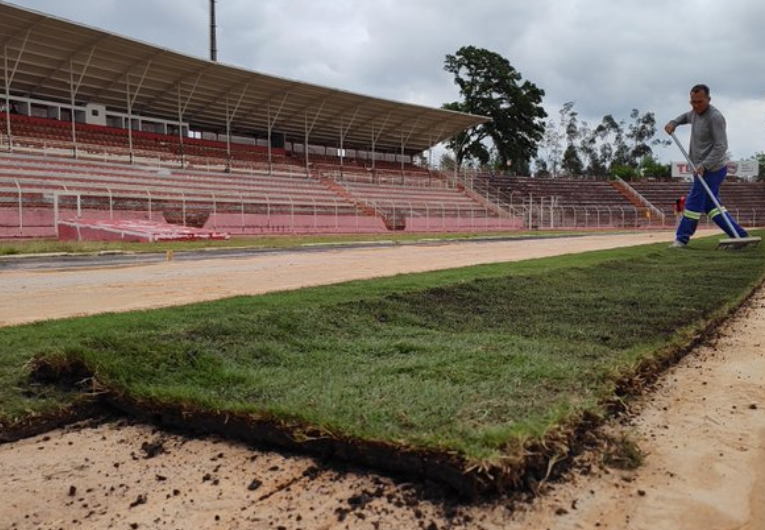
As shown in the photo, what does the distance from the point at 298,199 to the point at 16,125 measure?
15.5 metres

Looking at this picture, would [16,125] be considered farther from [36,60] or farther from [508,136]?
[508,136]

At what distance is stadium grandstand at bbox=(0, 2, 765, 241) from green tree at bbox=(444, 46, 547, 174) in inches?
525

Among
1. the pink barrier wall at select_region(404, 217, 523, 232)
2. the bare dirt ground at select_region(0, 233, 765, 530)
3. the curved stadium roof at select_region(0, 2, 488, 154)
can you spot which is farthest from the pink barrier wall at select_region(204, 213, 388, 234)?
the bare dirt ground at select_region(0, 233, 765, 530)

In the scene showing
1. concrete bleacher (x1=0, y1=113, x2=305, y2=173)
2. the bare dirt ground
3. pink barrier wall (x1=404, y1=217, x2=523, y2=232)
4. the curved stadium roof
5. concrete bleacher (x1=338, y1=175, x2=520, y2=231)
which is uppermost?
the curved stadium roof

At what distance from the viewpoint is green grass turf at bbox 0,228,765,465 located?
262 cm

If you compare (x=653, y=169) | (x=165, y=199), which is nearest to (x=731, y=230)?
(x=165, y=199)

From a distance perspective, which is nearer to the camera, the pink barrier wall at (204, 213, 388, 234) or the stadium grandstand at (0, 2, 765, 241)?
the stadium grandstand at (0, 2, 765, 241)

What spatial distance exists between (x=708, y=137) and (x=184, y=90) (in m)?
34.2

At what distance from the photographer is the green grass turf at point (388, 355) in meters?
2.62

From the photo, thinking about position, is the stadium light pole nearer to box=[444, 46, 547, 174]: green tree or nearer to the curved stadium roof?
the curved stadium roof

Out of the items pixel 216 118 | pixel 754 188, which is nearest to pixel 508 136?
pixel 754 188

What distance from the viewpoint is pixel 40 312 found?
19.9ft

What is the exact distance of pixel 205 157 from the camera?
40.2m

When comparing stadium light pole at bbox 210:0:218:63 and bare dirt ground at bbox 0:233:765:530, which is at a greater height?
stadium light pole at bbox 210:0:218:63
